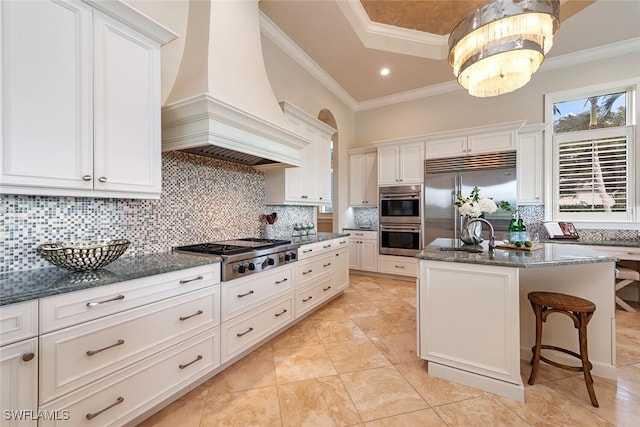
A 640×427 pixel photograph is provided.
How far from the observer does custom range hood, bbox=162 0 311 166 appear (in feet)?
6.40

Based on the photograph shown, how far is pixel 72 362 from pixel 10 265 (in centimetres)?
73

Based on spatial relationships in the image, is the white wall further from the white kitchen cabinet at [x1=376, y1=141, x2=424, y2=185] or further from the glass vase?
the glass vase

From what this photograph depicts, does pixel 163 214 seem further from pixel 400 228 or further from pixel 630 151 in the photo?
pixel 630 151

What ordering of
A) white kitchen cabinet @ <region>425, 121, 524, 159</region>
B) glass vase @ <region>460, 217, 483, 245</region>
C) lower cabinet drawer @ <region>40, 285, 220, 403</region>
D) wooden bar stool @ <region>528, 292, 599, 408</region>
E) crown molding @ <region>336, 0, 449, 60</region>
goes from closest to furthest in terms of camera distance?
lower cabinet drawer @ <region>40, 285, 220, 403</region> → wooden bar stool @ <region>528, 292, 599, 408</region> → glass vase @ <region>460, 217, 483, 245</region> → crown molding @ <region>336, 0, 449, 60</region> → white kitchen cabinet @ <region>425, 121, 524, 159</region>

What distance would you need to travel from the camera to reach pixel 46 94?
4.37 feet

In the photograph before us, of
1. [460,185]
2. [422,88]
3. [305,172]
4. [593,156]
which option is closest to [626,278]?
[593,156]

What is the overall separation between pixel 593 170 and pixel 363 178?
336 centimetres

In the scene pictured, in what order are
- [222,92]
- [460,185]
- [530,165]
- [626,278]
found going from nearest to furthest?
[222,92], [626,278], [530,165], [460,185]

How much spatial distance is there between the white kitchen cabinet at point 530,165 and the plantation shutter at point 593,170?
30 cm

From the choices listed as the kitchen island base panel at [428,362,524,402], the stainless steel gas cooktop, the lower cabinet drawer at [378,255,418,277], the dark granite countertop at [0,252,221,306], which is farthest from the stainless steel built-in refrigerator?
the dark granite countertop at [0,252,221,306]

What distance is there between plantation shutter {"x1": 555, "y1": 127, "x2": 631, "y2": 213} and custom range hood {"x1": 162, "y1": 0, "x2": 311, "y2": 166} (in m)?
4.21

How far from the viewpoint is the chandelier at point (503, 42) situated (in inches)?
68.2

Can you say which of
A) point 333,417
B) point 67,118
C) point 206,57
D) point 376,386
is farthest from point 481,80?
point 67,118

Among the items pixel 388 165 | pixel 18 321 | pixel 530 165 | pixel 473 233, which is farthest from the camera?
pixel 388 165
